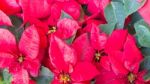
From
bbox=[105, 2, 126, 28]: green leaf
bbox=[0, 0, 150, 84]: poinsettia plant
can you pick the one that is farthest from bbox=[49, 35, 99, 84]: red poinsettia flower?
bbox=[105, 2, 126, 28]: green leaf

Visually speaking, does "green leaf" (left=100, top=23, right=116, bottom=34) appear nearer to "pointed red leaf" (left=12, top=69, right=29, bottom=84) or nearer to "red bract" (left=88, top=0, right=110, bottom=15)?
"red bract" (left=88, top=0, right=110, bottom=15)

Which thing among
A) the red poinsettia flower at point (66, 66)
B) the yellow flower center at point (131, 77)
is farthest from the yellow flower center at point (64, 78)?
the yellow flower center at point (131, 77)

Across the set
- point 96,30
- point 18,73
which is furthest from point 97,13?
point 18,73

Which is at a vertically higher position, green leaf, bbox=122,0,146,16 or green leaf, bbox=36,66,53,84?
green leaf, bbox=122,0,146,16

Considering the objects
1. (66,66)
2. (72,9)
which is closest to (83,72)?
(66,66)

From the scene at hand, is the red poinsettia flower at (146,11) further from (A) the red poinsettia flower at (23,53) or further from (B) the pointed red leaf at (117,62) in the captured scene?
(A) the red poinsettia flower at (23,53)

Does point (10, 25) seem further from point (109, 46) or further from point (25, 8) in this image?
point (109, 46)

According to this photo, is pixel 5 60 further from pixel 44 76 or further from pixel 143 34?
pixel 143 34
